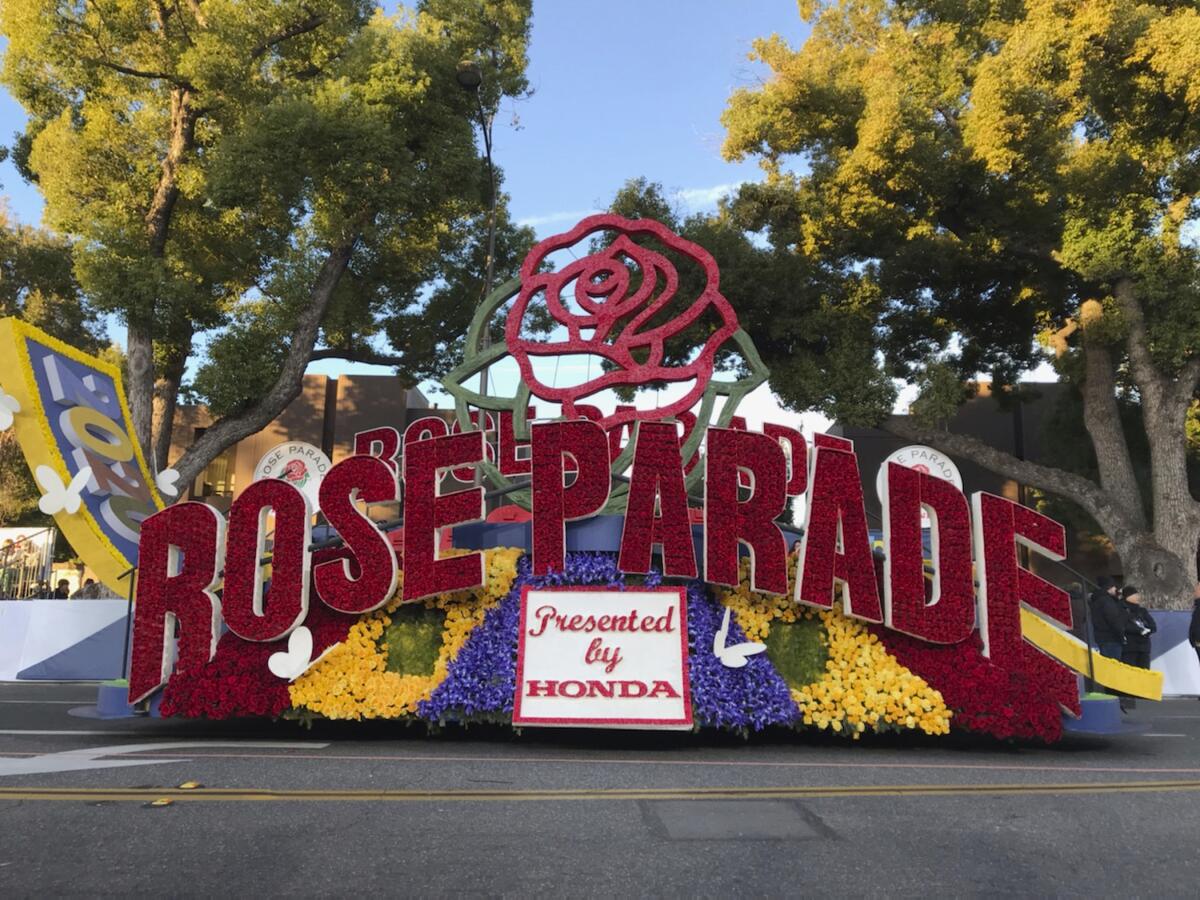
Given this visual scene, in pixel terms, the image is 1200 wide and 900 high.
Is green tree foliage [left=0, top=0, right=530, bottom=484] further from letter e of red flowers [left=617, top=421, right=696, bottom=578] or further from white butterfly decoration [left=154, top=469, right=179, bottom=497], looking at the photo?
letter e of red flowers [left=617, top=421, right=696, bottom=578]

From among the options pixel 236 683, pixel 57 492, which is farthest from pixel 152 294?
pixel 236 683

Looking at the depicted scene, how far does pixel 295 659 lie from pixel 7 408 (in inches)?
178

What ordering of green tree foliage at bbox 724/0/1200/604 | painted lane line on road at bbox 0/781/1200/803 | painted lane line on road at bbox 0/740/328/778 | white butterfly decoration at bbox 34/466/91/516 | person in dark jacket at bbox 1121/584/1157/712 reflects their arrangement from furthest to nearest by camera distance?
green tree foliage at bbox 724/0/1200/604 < person in dark jacket at bbox 1121/584/1157/712 < white butterfly decoration at bbox 34/466/91/516 < painted lane line on road at bbox 0/740/328/778 < painted lane line on road at bbox 0/781/1200/803

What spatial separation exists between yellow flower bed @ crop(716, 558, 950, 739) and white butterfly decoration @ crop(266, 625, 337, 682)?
3798 millimetres

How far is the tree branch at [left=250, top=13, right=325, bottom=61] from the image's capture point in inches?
760

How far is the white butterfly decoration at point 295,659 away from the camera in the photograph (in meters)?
7.56

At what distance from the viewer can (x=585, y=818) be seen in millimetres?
4855

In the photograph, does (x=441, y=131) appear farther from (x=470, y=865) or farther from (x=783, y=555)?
(x=470, y=865)

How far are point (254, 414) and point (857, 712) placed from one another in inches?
639

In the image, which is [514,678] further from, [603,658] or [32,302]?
[32,302]

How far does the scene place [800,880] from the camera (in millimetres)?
3852

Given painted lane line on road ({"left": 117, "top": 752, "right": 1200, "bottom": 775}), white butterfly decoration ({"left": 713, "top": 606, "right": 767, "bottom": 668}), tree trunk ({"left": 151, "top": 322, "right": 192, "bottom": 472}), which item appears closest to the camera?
painted lane line on road ({"left": 117, "top": 752, "right": 1200, "bottom": 775})

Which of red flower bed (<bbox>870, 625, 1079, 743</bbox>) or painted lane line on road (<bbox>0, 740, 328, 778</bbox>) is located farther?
red flower bed (<bbox>870, 625, 1079, 743</bbox>)

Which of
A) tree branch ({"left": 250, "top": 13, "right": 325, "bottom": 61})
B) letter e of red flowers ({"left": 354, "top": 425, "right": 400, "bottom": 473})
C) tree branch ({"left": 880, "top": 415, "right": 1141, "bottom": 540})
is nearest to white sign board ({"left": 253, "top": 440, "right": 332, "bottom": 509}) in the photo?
letter e of red flowers ({"left": 354, "top": 425, "right": 400, "bottom": 473})
